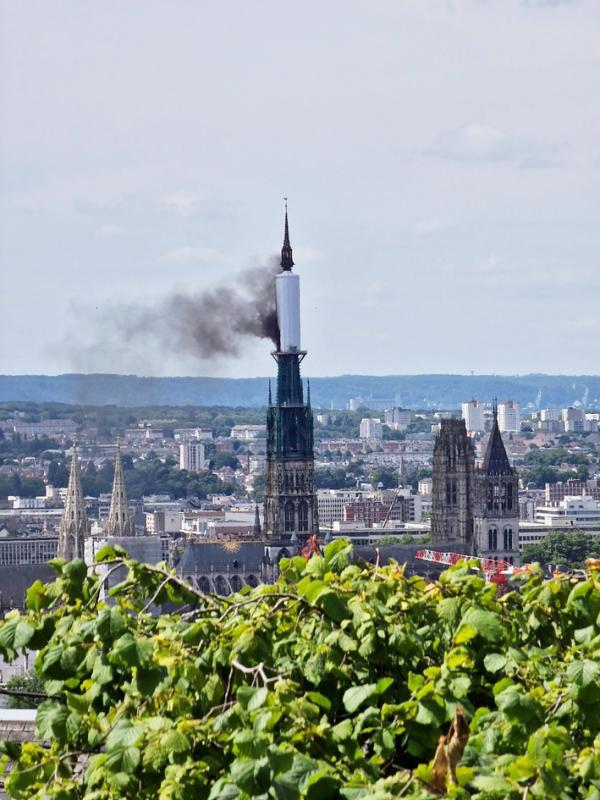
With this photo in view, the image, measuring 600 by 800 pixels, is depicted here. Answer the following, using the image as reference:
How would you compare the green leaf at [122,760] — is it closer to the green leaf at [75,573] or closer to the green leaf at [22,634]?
the green leaf at [22,634]

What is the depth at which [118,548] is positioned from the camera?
11781 mm

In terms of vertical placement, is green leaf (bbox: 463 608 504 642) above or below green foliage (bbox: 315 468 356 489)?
above

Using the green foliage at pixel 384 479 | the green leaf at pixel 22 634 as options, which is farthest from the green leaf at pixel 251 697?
the green foliage at pixel 384 479

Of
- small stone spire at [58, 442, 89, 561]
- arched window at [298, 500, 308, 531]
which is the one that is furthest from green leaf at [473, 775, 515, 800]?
small stone spire at [58, 442, 89, 561]

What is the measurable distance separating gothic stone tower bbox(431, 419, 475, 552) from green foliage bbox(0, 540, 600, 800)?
245 ft

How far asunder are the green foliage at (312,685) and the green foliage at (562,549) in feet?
274

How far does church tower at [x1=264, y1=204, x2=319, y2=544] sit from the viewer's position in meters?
81.0

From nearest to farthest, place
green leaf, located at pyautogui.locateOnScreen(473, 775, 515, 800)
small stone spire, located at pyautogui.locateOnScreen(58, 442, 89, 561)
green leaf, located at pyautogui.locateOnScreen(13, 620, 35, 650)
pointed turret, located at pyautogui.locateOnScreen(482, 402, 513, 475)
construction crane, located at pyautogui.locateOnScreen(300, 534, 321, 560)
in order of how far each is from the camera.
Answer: green leaf, located at pyautogui.locateOnScreen(473, 775, 515, 800) < green leaf, located at pyautogui.locateOnScreen(13, 620, 35, 650) < construction crane, located at pyautogui.locateOnScreen(300, 534, 321, 560) < pointed turret, located at pyautogui.locateOnScreen(482, 402, 513, 475) < small stone spire, located at pyautogui.locateOnScreen(58, 442, 89, 561)

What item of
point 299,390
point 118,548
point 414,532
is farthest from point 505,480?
point 118,548

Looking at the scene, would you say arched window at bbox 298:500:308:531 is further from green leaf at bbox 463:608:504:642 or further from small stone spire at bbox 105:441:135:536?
green leaf at bbox 463:608:504:642

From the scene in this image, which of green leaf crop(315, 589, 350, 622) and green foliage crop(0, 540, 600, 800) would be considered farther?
green leaf crop(315, 589, 350, 622)

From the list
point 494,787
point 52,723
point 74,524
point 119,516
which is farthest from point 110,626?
point 74,524

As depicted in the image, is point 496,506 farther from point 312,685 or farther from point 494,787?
point 494,787

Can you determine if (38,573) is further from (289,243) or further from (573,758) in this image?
(573,758)
